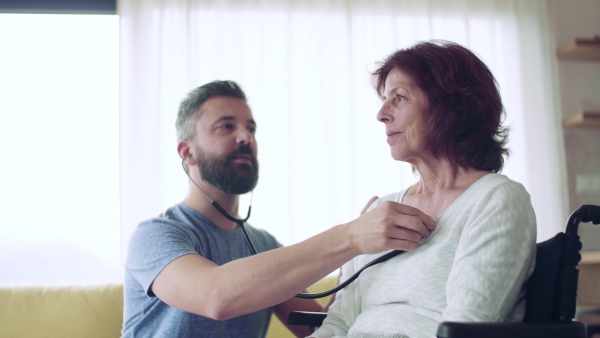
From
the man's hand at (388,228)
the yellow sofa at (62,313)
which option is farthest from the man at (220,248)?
the yellow sofa at (62,313)

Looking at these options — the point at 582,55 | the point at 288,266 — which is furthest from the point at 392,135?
the point at 582,55

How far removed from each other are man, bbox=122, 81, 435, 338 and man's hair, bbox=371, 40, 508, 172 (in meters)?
0.24

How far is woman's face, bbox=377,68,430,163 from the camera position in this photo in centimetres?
144

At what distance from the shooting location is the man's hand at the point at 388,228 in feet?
3.89

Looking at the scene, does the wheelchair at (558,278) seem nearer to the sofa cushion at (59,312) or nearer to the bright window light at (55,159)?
the sofa cushion at (59,312)

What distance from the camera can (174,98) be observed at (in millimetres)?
2965

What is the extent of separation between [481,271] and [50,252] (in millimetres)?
2428

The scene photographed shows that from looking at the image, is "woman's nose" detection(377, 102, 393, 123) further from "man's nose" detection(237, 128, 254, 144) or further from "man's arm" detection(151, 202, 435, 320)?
"man's nose" detection(237, 128, 254, 144)

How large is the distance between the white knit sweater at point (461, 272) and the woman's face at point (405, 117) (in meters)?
0.18

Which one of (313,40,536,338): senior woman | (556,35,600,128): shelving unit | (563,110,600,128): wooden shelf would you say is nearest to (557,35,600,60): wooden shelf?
(556,35,600,128): shelving unit

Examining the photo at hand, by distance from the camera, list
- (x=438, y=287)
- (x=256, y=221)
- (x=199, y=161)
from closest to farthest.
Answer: (x=438, y=287)
(x=199, y=161)
(x=256, y=221)

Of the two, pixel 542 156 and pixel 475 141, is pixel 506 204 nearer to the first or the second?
pixel 475 141

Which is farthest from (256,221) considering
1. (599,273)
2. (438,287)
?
(438,287)

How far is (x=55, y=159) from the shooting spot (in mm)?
2990
